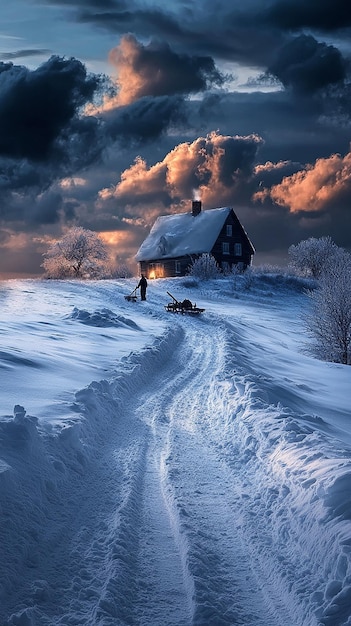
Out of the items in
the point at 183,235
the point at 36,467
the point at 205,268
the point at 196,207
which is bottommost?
the point at 36,467

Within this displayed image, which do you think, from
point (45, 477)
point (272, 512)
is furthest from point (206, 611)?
point (45, 477)

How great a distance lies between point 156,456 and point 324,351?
61.9 ft

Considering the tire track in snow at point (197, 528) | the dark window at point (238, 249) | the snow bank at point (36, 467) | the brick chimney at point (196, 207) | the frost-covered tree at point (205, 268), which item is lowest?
the tire track in snow at point (197, 528)

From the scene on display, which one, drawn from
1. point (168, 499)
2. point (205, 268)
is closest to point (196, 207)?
point (205, 268)

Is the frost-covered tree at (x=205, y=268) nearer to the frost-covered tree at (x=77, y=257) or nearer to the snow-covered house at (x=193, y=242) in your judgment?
the snow-covered house at (x=193, y=242)

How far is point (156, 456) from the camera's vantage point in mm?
7910

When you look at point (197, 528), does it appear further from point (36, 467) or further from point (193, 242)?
point (193, 242)

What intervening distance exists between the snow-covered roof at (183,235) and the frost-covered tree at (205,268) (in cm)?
334

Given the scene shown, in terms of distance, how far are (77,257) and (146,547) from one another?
6395 centimetres

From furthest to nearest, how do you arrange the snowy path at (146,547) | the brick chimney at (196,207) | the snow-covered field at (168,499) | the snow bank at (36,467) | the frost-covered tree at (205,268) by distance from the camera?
the brick chimney at (196,207) < the frost-covered tree at (205,268) < the snow bank at (36,467) < the snow-covered field at (168,499) < the snowy path at (146,547)

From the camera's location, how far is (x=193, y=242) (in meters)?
62.3

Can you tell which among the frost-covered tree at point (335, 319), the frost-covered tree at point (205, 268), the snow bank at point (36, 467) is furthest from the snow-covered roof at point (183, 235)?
the snow bank at point (36, 467)

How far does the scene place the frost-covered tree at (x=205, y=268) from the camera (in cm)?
5600

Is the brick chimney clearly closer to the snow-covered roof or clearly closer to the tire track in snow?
the snow-covered roof
